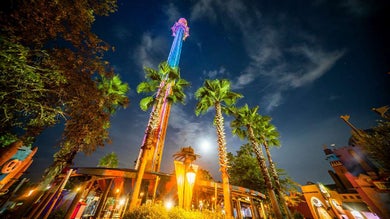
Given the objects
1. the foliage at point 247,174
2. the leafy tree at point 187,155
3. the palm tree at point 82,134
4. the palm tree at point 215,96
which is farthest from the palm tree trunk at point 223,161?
the foliage at point 247,174

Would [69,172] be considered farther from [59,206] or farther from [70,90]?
[59,206]

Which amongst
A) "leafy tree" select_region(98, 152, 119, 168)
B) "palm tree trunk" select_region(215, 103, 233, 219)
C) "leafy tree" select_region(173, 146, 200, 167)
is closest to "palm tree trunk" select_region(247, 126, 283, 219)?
"palm tree trunk" select_region(215, 103, 233, 219)

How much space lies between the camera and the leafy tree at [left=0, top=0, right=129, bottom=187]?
438 centimetres

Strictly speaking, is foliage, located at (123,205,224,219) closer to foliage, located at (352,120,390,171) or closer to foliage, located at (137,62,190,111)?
foliage, located at (137,62,190,111)

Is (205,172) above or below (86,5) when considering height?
above

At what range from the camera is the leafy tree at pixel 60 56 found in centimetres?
438

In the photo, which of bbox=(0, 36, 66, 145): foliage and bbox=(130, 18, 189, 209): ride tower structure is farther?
bbox=(130, 18, 189, 209): ride tower structure

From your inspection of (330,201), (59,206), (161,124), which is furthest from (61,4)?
(330,201)

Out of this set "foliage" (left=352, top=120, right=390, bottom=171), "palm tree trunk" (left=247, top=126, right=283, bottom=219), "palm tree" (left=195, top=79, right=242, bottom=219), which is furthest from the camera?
"palm tree" (left=195, top=79, right=242, bottom=219)

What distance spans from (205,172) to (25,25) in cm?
3420

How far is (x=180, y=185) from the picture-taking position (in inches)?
316

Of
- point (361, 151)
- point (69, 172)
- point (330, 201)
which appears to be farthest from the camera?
point (361, 151)

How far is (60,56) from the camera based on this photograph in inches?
219

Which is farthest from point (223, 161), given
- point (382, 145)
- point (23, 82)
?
point (382, 145)
